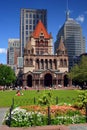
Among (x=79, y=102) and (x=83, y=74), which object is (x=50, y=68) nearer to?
(x=83, y=74)

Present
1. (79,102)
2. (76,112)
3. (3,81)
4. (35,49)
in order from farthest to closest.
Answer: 1. (35,49)
2. (3,81)
3. (79,102)
4. (76,112)

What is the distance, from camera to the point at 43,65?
133m

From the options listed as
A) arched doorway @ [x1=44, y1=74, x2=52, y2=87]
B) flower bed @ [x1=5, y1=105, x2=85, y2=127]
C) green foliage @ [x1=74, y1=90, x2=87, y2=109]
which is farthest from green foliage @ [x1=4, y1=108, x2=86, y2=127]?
arched doorway @ [x1=44, y1=74, x2=52, y2=87]

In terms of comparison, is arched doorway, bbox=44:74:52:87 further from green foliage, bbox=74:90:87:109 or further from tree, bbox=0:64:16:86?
green foliage, bbox=74:90:87:109

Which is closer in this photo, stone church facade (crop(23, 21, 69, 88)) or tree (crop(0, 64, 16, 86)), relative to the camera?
tree (crop(0, 64, 16, 86))

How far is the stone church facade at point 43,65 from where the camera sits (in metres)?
126

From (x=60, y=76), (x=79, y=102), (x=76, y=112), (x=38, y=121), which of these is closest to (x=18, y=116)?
(x=38, y=121)

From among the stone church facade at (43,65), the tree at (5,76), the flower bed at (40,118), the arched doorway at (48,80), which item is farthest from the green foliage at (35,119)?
the arched doorway at (48,80)

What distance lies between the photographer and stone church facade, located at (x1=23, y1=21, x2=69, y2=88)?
126000mm

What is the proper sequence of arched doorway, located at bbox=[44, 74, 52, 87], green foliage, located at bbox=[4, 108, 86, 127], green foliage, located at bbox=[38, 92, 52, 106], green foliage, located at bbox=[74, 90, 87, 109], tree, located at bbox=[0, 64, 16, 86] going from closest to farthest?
1. green foliage, located at bbox=[4, 108, 86, 127]
2. green foliage, located at bbox=[38, 92, 52, 106]
3. green foliage, located at bbox=[74, 90, 87, 109]
4. tree, located at bbox=[0, 64, 16, 86]
5. arched doorway, located at bbox=[44, 74, 52, 87]

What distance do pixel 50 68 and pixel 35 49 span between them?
46.7 ft

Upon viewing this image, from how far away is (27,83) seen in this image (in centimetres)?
12850

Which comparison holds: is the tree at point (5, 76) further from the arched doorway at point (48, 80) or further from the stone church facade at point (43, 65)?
the arched doorway at point (48, 80)

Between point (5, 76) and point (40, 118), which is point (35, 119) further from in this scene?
point (5, 76)
